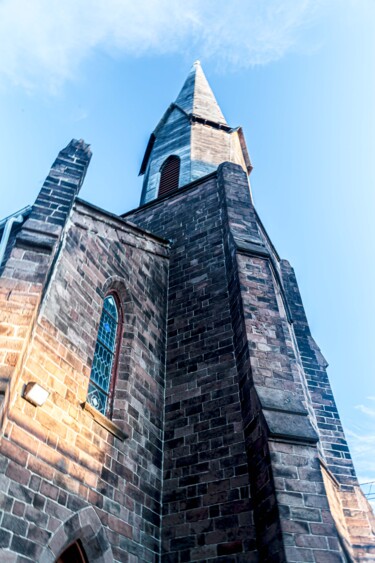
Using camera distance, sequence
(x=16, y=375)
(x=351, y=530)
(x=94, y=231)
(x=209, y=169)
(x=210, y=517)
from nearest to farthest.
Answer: (x=16, y=375)
(x=210, y=517)
(x=351, y=530)
(x=94, y=231)
(x=209, y=169)

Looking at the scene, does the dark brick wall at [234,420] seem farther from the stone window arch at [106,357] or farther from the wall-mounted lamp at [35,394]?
the wall-mounted lamp at [35,394]

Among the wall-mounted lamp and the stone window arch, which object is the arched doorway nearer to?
the wall-mounted lamp

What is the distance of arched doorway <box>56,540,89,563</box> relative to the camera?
5.43 meters

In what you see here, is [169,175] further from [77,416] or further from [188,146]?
[77,416]

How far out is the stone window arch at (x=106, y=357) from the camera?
7152mm

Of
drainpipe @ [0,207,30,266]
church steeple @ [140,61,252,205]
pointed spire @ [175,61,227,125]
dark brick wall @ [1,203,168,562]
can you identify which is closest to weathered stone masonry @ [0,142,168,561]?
dark brick wall @ [1,203,168,562]

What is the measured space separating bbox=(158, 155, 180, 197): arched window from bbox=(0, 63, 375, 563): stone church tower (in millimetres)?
5126

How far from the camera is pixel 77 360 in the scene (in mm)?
6746

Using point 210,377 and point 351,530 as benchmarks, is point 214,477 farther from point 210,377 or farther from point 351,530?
point 351,530

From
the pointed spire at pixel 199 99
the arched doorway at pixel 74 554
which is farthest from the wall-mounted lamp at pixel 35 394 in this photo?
the pointed spire at pixel 199 99

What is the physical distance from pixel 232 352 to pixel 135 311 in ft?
6.56

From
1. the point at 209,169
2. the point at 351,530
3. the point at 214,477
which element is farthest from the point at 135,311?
the point at 209,169

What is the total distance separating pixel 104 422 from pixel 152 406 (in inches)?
Result: 60.3

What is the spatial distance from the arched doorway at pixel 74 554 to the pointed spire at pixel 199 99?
655 inches
